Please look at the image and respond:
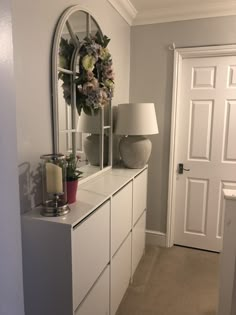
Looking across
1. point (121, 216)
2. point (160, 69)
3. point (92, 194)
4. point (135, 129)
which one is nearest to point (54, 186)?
point (92, 194)

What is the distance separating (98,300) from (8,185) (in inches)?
44.5

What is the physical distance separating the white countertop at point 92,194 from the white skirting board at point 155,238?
3.23 ft

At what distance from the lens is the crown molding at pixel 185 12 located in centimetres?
244

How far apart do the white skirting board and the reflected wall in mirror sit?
4.36 feet

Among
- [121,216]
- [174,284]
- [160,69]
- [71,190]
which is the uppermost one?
[160,69]

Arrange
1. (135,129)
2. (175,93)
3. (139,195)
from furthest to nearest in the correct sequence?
(175,93)
(139,195)
(135,129)

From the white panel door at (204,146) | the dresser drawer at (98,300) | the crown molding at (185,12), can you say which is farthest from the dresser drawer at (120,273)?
the crown molding at (185,12)

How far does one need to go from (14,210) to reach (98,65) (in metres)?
1.35

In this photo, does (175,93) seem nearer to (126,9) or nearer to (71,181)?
(126,9)

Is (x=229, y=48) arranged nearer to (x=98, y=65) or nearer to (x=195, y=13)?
(x=195, y=13)

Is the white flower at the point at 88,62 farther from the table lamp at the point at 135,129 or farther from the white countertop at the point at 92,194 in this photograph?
the white countertop at the point at 92,194

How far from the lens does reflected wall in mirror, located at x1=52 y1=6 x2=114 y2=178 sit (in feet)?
5.01

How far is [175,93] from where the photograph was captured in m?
2.70

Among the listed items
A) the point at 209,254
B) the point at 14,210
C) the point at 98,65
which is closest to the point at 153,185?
the point at 209,254
